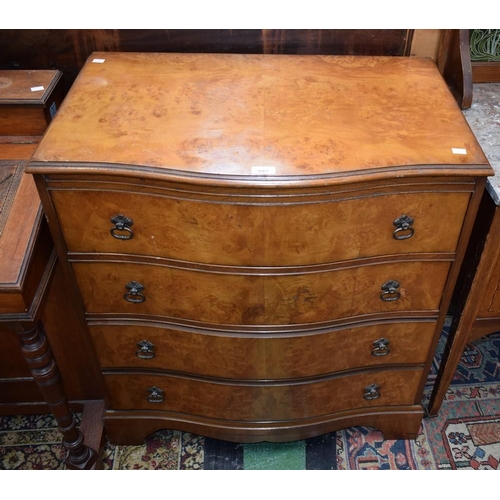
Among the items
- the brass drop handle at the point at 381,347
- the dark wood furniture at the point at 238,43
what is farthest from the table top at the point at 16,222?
the brass drop handle at the point at 381,347

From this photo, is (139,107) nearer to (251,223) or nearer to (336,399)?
(251,223)

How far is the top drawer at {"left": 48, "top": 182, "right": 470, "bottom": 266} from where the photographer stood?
1.44 metres

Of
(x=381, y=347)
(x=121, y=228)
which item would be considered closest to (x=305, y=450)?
(x=381, y=347)

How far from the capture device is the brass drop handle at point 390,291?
1.67m

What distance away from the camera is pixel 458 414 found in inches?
89.2

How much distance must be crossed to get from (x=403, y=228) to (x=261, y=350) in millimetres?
587

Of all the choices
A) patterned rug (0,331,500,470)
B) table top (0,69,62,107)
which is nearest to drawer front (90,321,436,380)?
patterned rug (0,331,500,470)

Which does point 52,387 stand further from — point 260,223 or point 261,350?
point 260,223

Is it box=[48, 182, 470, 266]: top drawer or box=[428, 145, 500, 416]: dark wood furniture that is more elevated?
box=[48, 182, 470, 266]: top drawer

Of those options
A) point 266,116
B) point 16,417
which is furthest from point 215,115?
point 16,417

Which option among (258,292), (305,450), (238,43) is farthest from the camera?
(305,450)

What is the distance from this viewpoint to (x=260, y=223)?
146 cm

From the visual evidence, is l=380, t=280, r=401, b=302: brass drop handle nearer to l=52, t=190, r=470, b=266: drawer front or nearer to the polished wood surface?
l=52, t=190, r=470, b=266: drawer front

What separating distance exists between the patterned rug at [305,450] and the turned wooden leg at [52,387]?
161mm
